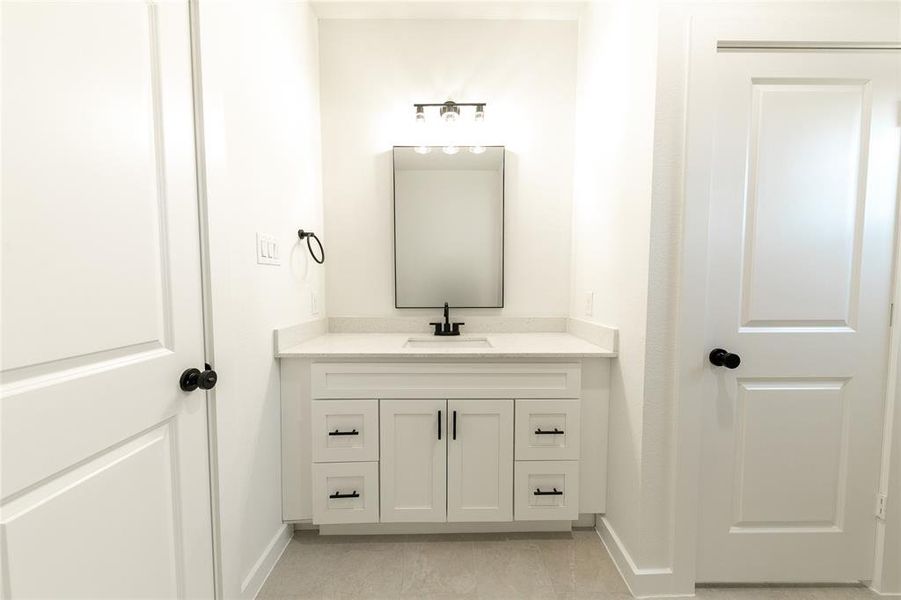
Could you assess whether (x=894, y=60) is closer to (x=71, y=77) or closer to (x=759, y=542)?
(x=759, y=542)

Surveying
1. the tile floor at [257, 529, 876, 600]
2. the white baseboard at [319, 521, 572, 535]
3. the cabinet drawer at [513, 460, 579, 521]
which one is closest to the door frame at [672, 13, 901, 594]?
the tile floor at [257, 529, 876, 600]

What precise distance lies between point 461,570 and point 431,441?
0.52 meters

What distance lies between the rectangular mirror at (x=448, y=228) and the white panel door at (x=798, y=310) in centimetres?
105

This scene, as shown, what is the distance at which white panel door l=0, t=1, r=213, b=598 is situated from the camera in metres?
0.63

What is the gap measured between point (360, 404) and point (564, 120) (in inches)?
72.9

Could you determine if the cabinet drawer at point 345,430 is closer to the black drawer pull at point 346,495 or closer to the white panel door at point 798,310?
the black drawer pull at point 346,495

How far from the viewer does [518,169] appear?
210 cm

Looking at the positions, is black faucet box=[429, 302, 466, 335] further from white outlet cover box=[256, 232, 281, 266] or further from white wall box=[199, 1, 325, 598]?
white outlet cover box=[256, 232, 281, 266]

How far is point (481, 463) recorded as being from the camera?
164 centimetres

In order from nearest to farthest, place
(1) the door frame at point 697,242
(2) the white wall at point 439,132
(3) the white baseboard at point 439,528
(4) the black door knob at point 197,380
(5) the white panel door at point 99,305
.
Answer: (5) the white panel door at point 99,305 → (4) the black door knob at point 197,380 → (1) the door frame at point 697,242 → (3) the white baseboard at point 439,528 → (2) the white wall at point 439,132

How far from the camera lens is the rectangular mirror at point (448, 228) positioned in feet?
6.79

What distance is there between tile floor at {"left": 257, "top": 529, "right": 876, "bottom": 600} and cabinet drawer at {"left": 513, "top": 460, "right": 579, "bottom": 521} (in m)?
0.16

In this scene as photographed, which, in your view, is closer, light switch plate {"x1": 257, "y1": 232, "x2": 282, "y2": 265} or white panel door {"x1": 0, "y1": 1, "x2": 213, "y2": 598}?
white panel door {"x1": 0, "y1": 1, "x2": 213, "y2": 598}

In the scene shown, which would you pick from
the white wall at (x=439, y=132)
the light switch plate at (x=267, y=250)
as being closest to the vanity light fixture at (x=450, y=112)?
the white wall at (x=439, y=132)
